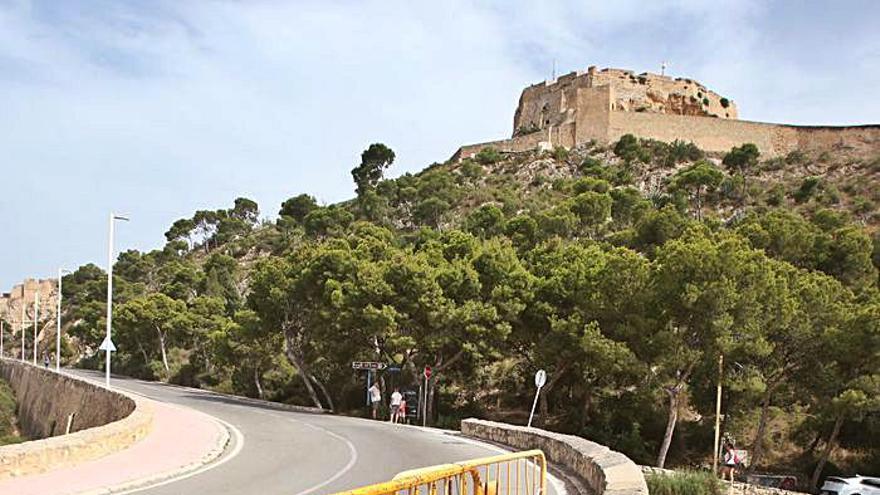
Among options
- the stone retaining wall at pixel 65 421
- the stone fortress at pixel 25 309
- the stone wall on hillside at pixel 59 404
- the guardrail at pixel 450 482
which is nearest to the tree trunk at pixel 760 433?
the stone retaining wall at pixel 65 421


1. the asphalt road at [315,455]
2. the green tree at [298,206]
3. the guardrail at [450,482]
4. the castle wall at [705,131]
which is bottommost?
the asphalt road at [315,455]

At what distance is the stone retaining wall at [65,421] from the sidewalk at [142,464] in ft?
0.65

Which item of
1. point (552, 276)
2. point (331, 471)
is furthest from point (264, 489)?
point (552, 276)

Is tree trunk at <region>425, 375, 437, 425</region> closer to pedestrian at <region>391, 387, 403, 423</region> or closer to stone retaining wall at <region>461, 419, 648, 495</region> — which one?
pedestrian at <region>391, 387, 403, 423</region>

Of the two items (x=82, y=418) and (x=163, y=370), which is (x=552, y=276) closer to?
(x=82, y=418)

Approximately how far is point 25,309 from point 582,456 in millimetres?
139679

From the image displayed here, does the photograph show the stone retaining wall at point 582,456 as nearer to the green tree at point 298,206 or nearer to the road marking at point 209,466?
the road marking at point 209,466

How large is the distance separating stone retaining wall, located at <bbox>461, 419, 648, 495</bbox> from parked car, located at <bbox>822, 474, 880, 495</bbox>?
382 inches

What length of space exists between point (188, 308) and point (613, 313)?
51790mm

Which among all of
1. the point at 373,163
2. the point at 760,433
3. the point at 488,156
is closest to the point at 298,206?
the point at 373,163

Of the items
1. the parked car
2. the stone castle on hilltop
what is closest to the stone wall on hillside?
the parked car

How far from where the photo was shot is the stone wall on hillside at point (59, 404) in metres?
26.5

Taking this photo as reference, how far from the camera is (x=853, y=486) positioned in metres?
22.6

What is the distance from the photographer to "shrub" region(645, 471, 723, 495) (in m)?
14.3
